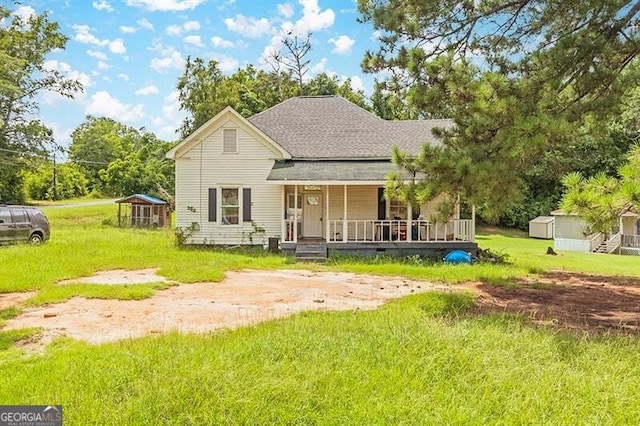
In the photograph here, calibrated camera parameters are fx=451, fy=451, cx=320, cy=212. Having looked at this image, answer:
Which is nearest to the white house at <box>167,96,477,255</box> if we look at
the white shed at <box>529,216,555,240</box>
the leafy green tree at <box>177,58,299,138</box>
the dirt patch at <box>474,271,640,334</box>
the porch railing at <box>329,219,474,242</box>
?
the porch railing at <box>329,219,474,242</box>

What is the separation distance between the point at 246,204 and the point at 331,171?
3.62m

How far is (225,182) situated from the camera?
17.6 metres

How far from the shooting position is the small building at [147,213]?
96.1 feet

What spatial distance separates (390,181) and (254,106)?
25028 mm

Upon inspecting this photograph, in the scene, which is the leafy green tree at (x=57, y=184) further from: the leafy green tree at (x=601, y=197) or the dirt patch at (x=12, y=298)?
the leafy green tree at (x=601, y=197)

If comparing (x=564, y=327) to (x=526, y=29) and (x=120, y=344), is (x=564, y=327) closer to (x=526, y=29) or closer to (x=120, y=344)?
(x=526, y=29)

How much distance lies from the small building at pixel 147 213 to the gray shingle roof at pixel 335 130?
1273 centimetres

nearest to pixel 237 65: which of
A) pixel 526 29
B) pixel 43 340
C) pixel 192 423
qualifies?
pixel 526 29

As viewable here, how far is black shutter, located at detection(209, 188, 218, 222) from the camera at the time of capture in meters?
17.6

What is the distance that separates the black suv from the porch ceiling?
9230 mm

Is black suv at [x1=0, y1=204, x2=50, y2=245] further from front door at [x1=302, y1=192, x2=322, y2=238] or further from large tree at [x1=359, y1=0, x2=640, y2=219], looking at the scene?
large tree at [x1=359, y1=0, x2=640, y2=219]

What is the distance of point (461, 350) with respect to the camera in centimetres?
498

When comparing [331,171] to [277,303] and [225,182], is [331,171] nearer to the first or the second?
[225,182]

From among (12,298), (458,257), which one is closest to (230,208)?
(458,257)
